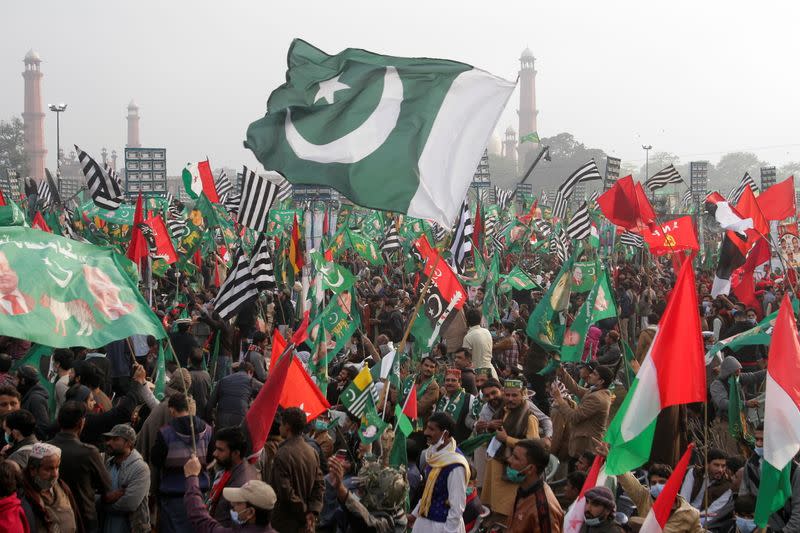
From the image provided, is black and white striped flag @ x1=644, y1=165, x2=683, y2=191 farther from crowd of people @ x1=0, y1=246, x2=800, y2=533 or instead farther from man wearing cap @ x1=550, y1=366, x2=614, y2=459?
man wearing cap @ x1=550, y1=366, x2=614, y2=459

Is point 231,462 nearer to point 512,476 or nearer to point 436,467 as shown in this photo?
point 436,467

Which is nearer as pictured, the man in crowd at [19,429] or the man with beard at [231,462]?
the man with beard at [231,462]

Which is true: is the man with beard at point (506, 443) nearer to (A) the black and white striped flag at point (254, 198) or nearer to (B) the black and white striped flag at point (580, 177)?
(A) the black and white striped flag at point (254, 198)

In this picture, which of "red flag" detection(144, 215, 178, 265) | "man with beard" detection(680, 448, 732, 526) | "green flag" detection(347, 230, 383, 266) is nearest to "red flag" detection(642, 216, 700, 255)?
"green flag" detection(347, 230, 383, 266)

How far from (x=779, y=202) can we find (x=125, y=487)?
40.2ft

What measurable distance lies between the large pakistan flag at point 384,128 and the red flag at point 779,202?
1018 centimetres

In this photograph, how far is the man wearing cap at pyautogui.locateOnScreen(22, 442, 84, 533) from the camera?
216 inches

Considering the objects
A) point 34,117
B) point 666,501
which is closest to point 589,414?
point 666,501

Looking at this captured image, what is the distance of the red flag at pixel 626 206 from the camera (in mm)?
16172

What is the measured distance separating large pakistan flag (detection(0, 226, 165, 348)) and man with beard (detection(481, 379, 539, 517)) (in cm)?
232

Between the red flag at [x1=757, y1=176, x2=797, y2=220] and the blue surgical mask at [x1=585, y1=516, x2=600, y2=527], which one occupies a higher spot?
the red flag at [x1=757, y1=176, x2=797, y2=220]

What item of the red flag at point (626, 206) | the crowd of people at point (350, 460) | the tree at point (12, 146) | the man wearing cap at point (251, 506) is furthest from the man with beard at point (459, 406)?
the tree at point (12, 146)

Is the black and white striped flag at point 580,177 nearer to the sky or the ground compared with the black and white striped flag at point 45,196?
nearer to the sky

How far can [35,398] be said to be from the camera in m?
7.92
